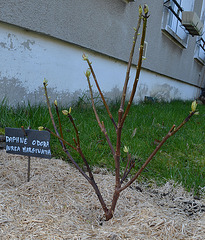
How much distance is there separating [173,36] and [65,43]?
4384mm

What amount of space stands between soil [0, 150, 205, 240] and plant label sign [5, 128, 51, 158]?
229mm

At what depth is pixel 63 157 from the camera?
8.13 ft

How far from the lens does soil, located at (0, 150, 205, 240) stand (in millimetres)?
1297

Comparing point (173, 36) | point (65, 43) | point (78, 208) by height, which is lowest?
point (78, 208)

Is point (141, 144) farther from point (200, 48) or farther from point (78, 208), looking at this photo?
point (200, 48)

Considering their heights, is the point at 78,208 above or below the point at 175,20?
below

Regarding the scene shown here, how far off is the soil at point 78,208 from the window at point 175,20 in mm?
5516

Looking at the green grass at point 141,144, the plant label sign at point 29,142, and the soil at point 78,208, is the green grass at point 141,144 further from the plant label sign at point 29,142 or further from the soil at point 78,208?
the plant label sign at point 29,142

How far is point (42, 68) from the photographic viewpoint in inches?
139

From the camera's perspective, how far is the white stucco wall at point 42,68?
120 inches

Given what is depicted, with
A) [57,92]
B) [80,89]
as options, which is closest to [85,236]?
[57,92]

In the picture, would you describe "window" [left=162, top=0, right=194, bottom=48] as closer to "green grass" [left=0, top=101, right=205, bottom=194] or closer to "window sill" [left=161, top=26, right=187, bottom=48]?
"window sill" [left=161, top=26, right=187, bottom=48]

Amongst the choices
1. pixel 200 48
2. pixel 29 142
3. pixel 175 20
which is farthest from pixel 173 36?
pixel 29 142

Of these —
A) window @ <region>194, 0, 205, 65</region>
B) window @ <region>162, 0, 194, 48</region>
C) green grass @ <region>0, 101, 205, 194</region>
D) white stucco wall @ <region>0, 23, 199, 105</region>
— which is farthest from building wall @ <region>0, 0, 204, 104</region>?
window @ <region>194, 0, 205, 65</region>
